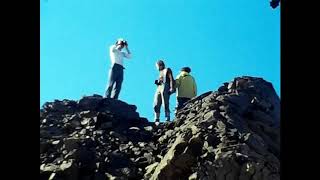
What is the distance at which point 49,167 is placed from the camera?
55.8 feet

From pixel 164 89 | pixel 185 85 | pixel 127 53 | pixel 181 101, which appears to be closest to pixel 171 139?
pixel 164 89

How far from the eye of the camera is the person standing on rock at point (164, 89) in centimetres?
2083

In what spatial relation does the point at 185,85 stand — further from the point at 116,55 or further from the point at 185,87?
the point at 116,55

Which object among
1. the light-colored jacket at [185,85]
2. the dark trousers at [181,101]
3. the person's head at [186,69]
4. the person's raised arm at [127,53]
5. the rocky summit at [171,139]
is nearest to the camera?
the rocky summit at [171,139]

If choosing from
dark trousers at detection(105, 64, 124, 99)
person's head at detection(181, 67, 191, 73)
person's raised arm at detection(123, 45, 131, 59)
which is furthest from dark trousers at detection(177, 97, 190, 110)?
person's raised arm at detection(123, 45, 131, 59)

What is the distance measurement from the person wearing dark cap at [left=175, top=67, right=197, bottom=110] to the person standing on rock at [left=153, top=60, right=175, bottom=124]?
0.46 meters

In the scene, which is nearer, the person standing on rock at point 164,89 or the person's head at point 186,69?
the person standing on rock at point 164,89

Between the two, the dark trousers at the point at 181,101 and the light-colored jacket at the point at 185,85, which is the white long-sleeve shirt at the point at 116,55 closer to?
the light-colored jacket at the point at 185,85

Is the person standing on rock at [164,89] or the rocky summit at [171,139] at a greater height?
the person standing on rock at [164,89]

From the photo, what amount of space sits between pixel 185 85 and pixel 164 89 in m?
1.18

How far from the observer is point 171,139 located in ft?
64.3

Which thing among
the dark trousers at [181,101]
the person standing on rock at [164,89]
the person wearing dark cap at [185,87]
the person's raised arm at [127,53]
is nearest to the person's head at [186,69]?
the person wearing dark cap at [185,87]
